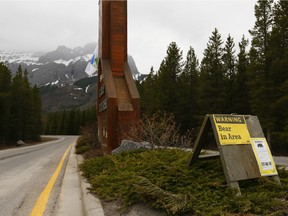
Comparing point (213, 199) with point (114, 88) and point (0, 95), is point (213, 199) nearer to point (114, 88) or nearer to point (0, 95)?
point (114, 88)

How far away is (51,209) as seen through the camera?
16.5 ft

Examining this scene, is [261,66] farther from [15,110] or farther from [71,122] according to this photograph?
[71,122]

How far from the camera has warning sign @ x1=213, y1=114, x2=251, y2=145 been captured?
186 inches

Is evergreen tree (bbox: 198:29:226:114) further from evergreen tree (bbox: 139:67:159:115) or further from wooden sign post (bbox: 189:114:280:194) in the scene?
wooden sign post (bbox: 189:114:280:194)

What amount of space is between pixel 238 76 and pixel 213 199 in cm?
3490

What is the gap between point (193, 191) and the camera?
4.25m

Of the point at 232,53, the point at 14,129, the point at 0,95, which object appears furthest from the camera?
the point at 14,129

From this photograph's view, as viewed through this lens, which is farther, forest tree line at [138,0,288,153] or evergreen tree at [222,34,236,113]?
evergreen tree at [222,34,236,113]

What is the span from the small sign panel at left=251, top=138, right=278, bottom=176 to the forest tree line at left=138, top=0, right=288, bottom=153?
1982 cm

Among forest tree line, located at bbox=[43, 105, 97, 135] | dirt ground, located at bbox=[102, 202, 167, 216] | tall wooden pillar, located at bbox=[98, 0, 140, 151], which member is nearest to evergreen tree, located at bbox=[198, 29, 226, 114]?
tall wooden pillar, located at bbox=[98, 0, 140, 151]

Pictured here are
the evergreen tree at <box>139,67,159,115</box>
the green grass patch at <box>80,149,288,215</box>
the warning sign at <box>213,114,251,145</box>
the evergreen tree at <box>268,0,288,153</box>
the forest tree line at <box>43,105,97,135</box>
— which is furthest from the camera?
the forest tree line at <box>43,105,97,135</box>

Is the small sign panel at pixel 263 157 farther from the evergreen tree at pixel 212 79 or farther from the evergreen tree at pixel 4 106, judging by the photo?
the evergreen tree at pixel 4 106

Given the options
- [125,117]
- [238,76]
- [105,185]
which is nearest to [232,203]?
[105,185]

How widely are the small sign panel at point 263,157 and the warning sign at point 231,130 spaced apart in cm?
18
